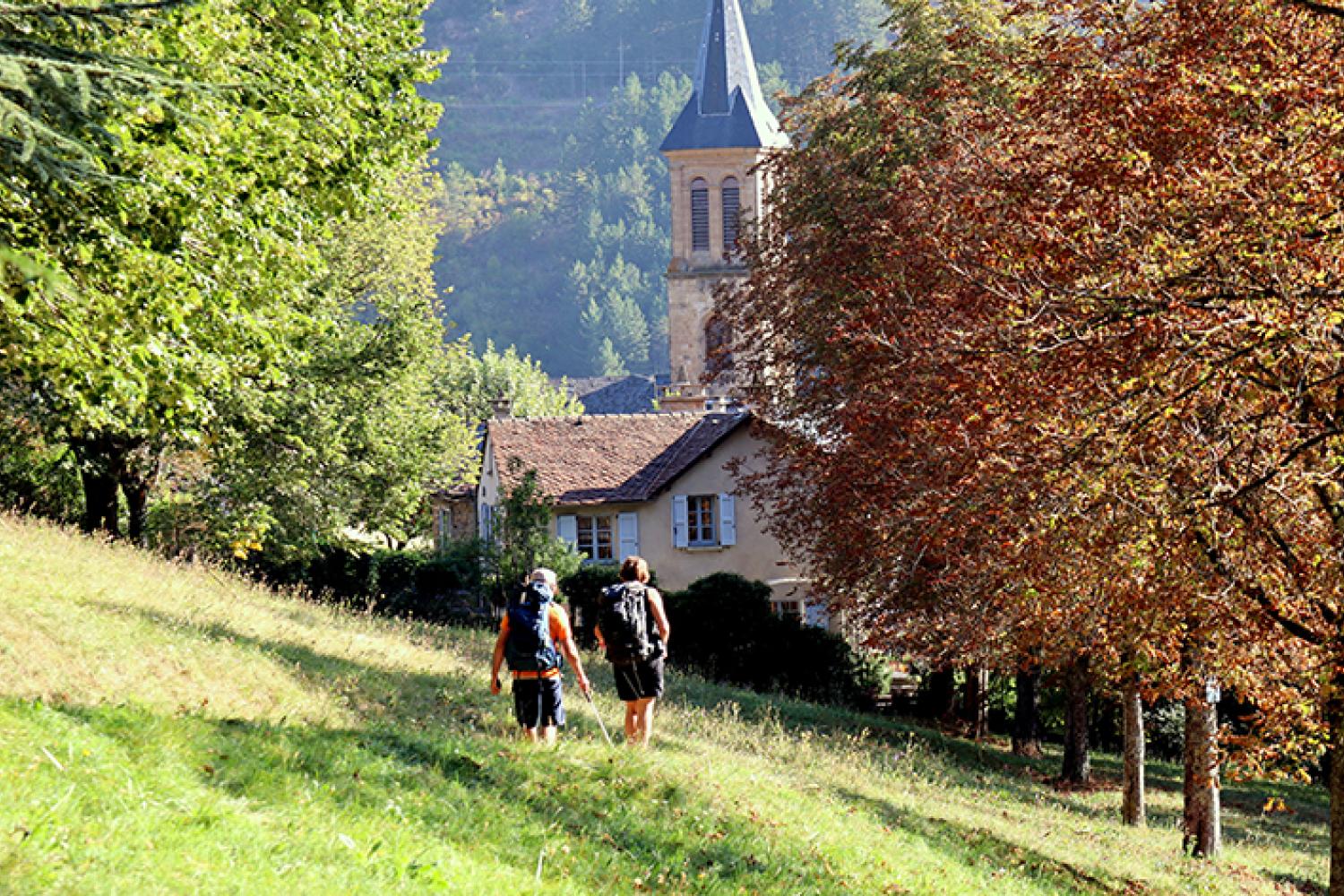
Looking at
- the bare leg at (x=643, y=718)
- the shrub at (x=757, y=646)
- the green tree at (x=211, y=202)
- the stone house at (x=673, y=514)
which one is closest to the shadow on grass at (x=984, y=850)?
the bare leg at (x=643, y=718)

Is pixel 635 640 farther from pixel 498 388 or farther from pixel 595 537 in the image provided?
pixel 498 388

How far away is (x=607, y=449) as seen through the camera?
44.3m

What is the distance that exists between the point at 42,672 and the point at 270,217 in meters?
4.31

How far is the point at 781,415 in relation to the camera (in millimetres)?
24031

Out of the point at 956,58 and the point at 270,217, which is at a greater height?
the point at 956,58

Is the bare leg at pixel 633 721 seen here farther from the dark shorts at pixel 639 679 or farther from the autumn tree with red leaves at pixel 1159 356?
the autumn tree with red leaves at pixel 1159 356

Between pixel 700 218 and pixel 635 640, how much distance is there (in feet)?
236

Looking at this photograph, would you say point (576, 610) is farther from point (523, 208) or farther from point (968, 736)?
point (523, 208)

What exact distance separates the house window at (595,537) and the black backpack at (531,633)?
31.8 meters

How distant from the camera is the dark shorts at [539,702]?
10930 mm

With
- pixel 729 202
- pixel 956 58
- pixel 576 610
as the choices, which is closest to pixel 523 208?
pixel 729 202

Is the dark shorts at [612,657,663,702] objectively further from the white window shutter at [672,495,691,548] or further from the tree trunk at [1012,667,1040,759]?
the white window shutter at [672,495,691,548]

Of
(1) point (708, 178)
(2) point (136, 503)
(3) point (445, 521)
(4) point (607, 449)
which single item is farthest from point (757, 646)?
(1) point (708, 178)

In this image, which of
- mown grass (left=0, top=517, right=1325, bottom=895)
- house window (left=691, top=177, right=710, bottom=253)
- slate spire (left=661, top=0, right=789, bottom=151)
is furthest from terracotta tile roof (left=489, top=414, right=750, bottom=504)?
slate spire (left=661, top=0, right=789, bottom=151)
